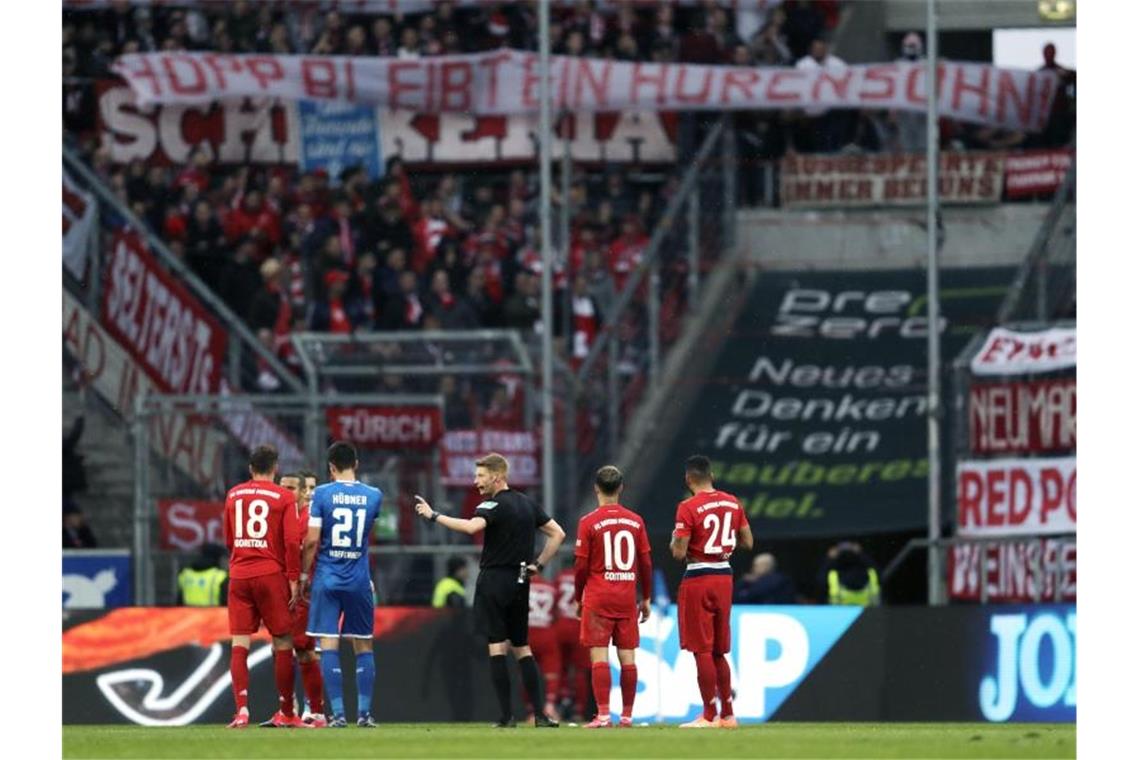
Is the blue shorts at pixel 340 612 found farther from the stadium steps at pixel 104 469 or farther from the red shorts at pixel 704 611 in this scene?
the stadium steps at pixel 104 469

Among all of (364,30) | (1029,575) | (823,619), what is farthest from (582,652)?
(364,30)

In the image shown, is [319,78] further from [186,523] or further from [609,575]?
[609,575]

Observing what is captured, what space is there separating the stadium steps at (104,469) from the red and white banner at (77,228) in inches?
45.5

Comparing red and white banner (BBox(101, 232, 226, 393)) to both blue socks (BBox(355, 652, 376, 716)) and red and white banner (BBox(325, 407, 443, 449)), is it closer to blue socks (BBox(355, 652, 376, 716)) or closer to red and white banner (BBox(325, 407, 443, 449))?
red and white banner (BBox(325, 407, 443, 449))

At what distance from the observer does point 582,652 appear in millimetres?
20625

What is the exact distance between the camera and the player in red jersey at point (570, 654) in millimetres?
20422

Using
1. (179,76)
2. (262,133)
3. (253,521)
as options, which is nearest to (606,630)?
(253,521)

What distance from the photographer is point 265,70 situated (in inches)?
1072

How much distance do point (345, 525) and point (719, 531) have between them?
2.17m

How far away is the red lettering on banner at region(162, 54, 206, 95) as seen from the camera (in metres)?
27.2

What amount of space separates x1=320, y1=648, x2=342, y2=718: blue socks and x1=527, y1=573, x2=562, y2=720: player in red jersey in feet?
15.7

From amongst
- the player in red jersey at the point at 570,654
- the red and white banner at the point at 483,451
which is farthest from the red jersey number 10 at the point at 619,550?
the red and white banner at the point at 483,451

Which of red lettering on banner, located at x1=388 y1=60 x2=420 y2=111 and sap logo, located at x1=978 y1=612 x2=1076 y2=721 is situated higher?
red lettering on banner, located at x1=388 y1=60 x2=420 y2=111

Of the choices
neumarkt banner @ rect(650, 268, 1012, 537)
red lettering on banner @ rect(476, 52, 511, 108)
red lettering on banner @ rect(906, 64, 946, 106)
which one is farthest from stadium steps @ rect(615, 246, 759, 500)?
red lettering on banner @ rect(476, 52, 511, 108)
